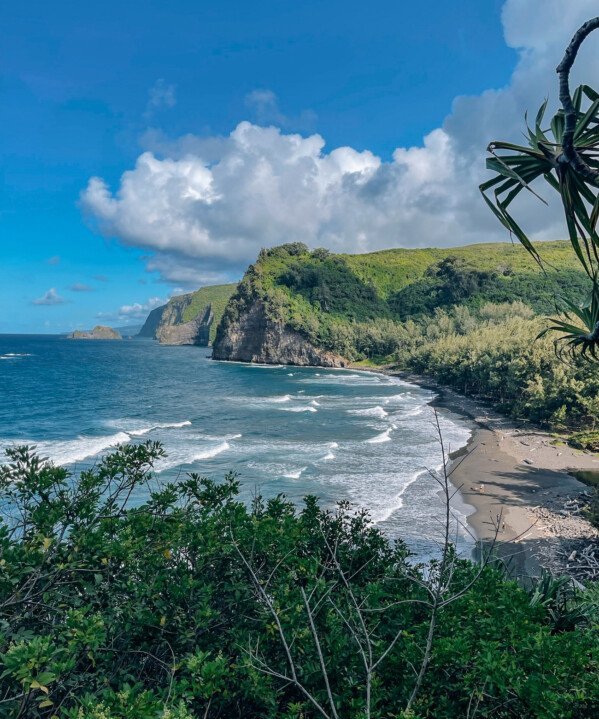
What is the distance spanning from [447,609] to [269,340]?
108 m

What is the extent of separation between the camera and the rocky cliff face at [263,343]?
356 feet

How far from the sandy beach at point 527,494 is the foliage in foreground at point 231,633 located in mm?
5975

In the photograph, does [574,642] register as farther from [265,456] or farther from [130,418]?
[130,418]

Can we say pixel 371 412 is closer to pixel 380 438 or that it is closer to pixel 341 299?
pixel 380 438

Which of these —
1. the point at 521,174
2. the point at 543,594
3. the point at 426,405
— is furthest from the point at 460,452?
the point at 521,174

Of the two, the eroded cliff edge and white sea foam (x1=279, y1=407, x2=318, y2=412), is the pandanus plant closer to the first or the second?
white sea foam (x1=279, y1=407, x2=318, y2=412)

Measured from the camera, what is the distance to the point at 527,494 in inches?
1016

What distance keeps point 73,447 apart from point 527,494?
3082cm

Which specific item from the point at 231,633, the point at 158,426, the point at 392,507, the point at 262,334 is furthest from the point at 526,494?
the point at 262,334

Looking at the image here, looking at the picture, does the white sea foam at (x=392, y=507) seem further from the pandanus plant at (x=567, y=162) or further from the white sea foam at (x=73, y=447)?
the pandanus plant at (x=567, y=162)

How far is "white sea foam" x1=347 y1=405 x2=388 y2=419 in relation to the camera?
4919cm

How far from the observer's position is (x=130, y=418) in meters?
47.1

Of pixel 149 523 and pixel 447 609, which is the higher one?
pixel 149 523

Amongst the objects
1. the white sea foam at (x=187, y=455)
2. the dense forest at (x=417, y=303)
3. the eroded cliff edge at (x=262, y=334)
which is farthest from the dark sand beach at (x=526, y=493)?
the eroded cliff edge at (x=262, y=334)
